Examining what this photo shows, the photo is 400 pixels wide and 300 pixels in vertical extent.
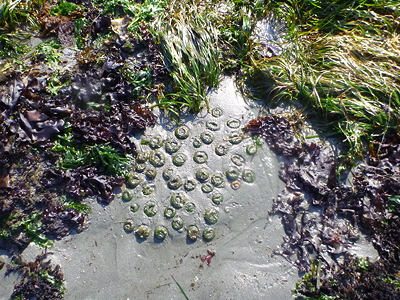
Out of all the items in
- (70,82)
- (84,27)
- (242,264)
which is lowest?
(242,264)

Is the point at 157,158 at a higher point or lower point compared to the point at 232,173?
higher

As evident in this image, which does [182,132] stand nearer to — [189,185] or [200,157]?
[200,157]

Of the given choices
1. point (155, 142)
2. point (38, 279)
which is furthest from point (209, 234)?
point (38, 279)

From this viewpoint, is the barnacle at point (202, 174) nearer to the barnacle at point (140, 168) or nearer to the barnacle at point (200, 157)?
the barnacle at point (200, 157)

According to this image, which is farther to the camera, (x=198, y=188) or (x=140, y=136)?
(x=140, y=136)

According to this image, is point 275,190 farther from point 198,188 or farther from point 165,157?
point 165,157

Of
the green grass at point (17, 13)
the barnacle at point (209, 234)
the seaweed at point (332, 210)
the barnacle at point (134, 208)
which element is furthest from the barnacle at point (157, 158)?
the green grass at point (17, 13)

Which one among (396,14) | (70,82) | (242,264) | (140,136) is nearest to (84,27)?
(70,82)
